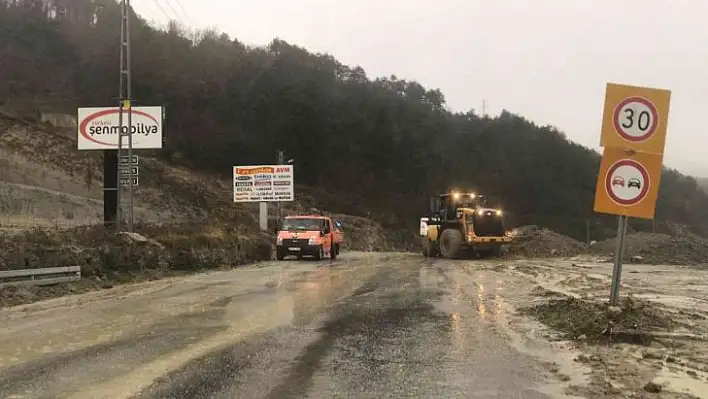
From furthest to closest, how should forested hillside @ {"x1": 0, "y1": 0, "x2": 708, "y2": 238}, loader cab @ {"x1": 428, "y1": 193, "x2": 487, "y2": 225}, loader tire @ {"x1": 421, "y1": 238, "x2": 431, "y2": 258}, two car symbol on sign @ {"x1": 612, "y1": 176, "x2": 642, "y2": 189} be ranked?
forested hillside @ {"x1": 0, "y1": 0, "x2": 708, "y2": 238}
loader tire @ {"x1": 421, "y1": 238, "x2": 431, "y2": 258}
loader cab @ {"x1": 428, "y1": 193, "x2": 487, "y2": 225}
two car symbol on sign @ {"x1": 612, "y1": 176, "x2": 642, "y2": 189}

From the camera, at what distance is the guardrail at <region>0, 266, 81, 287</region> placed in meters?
15.6

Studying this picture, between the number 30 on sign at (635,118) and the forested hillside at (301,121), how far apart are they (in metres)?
78.7

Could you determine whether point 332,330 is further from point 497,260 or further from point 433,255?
point 433,255

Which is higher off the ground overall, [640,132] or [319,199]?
[640,132]

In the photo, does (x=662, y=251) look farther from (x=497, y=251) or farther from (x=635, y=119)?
(x=635, y=119)

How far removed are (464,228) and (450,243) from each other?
3.34 feet

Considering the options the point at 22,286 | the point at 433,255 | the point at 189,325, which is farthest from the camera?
the point at 433,255

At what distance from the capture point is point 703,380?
7.01 meters

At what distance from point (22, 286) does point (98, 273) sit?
3.67 meters

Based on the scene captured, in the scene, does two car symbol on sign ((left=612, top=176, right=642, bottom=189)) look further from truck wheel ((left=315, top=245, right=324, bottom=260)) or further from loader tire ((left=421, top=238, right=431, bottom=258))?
loader tire ((left=421, top=238, right=431, bottom=258))

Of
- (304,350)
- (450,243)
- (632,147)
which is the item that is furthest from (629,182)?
(450,243)

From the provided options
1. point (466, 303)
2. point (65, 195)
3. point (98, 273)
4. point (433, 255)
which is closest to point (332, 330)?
point (466, 303)

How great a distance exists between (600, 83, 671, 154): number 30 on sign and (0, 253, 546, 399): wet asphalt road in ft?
11.3

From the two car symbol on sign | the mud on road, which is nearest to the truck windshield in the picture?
the mud on road
